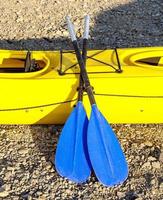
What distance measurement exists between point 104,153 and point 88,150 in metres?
0.10

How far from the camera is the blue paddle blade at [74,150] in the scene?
2977 millimetres

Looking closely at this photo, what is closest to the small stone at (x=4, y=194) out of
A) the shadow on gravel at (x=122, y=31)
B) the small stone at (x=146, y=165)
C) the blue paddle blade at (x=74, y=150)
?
the blue paddle blade at (x=74, y=150)

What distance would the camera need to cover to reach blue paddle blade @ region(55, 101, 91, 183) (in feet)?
9.77

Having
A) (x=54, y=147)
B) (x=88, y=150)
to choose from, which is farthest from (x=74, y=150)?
(x=54, y=147)

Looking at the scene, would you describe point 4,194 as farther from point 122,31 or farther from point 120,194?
point 122,31

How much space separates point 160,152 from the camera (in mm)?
3219

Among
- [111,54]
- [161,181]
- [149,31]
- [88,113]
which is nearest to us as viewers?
[161,181]

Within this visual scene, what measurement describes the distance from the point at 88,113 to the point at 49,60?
48cm

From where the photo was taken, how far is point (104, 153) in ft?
9.75

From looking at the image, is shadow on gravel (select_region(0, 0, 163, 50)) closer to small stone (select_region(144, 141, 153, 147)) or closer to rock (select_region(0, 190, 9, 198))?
small stone (select_region(144, 141, 153, 147))

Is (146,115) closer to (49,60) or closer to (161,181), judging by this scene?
(161,181)

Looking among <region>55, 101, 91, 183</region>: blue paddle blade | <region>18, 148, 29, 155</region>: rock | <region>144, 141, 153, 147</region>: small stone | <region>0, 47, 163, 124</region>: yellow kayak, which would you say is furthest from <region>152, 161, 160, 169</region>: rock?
<region>18, 148, 29, 155</region>: rock

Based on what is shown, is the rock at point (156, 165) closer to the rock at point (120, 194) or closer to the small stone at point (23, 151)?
the rock at point (120, 194)

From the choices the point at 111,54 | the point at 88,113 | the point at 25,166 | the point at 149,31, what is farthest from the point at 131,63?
the point at 149,31
